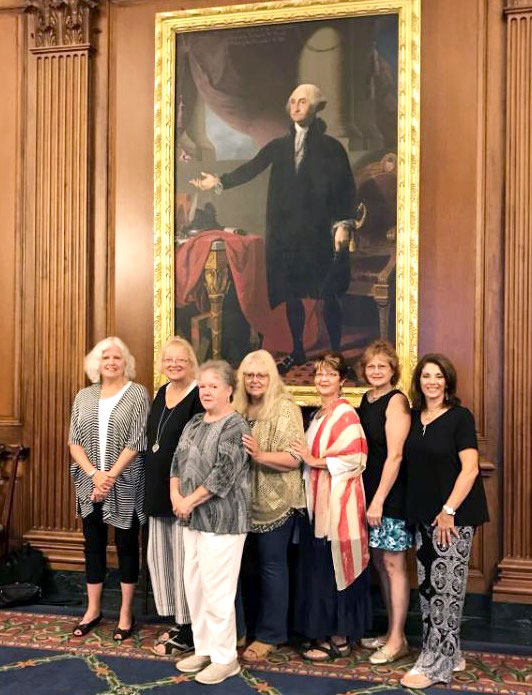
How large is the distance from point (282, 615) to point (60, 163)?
3460mm

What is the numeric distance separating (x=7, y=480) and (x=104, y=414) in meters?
1.48

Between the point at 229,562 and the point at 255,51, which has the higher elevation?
the point at 255,51

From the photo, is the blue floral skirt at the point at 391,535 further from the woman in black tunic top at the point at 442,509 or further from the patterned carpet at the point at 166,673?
the patterned carpet at the point at 166,673

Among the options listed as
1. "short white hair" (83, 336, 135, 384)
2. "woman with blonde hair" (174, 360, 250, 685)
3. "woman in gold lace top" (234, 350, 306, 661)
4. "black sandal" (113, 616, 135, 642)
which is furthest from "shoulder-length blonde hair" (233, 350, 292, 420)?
"black sandal" (113, 616, 135, 642)

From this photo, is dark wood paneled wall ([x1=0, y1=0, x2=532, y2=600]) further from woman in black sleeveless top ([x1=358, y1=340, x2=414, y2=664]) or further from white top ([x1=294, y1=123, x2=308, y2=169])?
woman in black sleeveless top ([x1=358, y1=340, x2=414, y2=664])

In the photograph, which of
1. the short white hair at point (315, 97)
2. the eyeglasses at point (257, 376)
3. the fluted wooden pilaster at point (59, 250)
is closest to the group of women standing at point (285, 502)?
the eyeglasses at point (257, 376)

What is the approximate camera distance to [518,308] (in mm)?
4957

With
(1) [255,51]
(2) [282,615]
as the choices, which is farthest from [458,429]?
(1) [255,51]

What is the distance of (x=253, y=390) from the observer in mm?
4383

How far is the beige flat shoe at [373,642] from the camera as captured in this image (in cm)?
446

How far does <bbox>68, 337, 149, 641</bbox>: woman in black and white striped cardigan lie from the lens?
4637mm

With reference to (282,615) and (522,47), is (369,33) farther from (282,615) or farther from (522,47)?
(282,615)

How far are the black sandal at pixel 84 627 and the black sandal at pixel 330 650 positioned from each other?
1.32 meters

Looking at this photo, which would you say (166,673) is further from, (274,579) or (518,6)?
(518,6)
